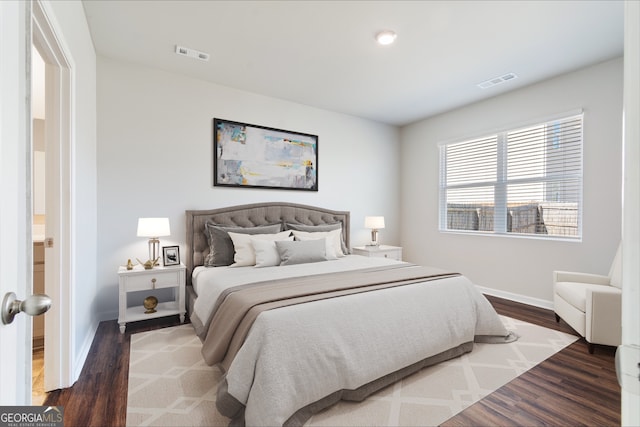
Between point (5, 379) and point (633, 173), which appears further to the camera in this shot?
point (5, 379)

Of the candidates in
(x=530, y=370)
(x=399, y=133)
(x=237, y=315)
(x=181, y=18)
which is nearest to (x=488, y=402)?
(x=530, y=370)

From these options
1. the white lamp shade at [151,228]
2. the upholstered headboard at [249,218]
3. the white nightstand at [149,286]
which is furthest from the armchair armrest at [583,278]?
the white lamp shade at [151,228]

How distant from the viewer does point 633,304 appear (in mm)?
420

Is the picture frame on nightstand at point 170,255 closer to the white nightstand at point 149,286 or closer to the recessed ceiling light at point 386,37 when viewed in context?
the white nightstand at point 149,286

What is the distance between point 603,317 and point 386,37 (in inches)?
116

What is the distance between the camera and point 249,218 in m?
3.84

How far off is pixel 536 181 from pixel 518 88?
3.86 ft

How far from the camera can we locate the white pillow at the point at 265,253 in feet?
10.3

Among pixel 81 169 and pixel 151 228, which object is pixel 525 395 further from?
pixel 81 169

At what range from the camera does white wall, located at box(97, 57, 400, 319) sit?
3135 mm

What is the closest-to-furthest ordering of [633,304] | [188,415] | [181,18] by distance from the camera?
[633,304]
[188,415]
[181,18]

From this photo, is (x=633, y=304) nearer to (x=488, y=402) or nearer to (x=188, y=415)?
(x=488, y=402)

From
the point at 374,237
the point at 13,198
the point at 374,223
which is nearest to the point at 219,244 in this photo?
the point at 374,223

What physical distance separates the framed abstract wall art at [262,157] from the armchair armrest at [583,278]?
9.95ft
